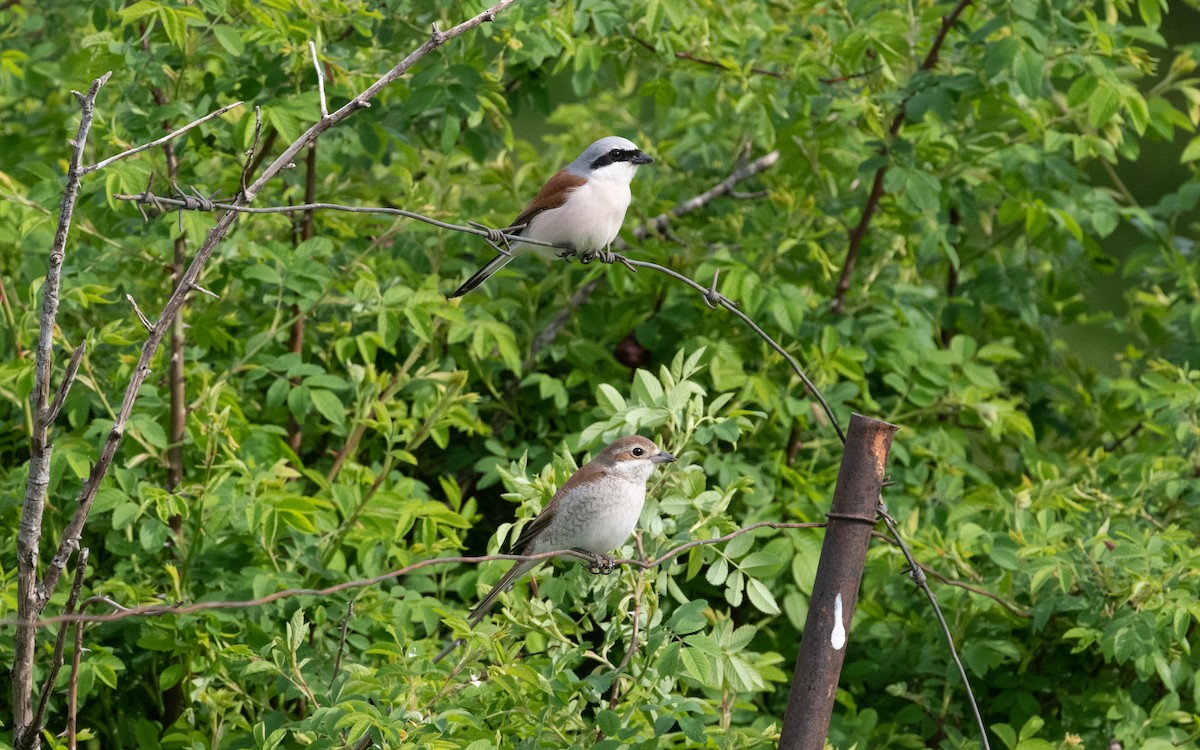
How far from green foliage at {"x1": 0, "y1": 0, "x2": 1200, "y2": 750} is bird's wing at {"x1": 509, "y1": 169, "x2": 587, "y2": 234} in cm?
42

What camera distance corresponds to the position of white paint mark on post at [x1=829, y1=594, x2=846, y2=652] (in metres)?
2.48

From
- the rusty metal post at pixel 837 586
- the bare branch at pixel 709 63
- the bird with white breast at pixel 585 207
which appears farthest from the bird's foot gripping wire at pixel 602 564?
the bare branch at pixel 709 63

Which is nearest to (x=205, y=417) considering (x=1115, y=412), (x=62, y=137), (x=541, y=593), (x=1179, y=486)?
(x=541, y=593)

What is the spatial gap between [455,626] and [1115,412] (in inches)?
126

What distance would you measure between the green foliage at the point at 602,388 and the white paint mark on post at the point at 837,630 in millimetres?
250

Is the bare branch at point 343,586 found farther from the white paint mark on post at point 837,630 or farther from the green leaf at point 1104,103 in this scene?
the green leaf at point 1104,103

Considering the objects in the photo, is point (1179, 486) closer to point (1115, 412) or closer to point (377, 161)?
point (1115, 412)

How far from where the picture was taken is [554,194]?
3414mm

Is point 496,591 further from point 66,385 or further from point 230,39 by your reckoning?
point 230,39

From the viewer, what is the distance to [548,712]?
2.64 metres

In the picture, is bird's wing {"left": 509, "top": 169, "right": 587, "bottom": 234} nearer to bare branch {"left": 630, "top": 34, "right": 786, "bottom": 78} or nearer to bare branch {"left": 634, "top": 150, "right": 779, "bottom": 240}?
bare branch {"left": 630, "top": 34, "right": 786, "bottom": 78}

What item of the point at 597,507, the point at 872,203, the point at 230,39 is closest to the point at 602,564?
the point at 597,507

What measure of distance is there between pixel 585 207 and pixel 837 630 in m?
1.33

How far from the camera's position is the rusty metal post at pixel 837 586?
2465 mm
